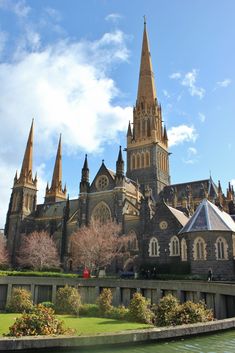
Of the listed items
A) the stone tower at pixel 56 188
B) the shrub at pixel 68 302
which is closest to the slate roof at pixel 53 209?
the stone tower at pixel 56 188

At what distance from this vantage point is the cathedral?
36000 millimetres

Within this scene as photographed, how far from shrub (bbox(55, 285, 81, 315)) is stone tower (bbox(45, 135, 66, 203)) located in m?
65.0

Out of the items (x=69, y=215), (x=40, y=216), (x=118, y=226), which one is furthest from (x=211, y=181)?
(x=40, y=216)

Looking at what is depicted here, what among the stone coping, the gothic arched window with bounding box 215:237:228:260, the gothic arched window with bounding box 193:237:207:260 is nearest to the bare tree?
the gothic arched window with bounding box 193:237:207:260

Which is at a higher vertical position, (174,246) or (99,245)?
(99,245)

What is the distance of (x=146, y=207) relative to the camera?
50.5 metres

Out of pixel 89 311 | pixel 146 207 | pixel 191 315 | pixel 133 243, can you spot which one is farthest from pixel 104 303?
pixel 133 243

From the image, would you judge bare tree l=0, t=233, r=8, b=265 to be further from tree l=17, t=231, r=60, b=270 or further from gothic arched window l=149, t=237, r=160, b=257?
gothic arched window l=149, t=237, r=160, b=257

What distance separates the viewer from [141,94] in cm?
7900

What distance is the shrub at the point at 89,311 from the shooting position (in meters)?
23.3

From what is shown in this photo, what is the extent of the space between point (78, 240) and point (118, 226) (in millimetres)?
6500

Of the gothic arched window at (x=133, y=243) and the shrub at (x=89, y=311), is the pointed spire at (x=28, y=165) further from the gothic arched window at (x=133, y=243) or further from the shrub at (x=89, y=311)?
the shrub at (x=89, y=311)

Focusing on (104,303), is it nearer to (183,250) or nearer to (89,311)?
(89,311)

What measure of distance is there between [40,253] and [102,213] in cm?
1282
